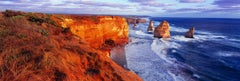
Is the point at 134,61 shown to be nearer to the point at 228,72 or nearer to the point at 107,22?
the point at 228,72

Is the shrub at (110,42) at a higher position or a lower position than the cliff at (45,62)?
lower

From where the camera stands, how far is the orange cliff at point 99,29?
29.0m

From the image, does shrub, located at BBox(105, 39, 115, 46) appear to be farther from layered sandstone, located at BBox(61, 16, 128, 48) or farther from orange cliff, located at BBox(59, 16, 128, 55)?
layered sandstone, located at BBox(61, 16, 128, 48)

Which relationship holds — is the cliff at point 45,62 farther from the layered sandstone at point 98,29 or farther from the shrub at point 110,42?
the shrub at point 110,42

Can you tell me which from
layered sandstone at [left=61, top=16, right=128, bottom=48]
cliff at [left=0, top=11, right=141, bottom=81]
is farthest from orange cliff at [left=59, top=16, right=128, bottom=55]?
cliff at [left=0, top=11, right=141, bottom=81]

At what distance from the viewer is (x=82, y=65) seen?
725 centimetres

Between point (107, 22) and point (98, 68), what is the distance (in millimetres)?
31707

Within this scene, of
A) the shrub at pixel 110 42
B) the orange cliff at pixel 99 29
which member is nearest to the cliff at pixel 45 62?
the orange cliff at pixel 99 29

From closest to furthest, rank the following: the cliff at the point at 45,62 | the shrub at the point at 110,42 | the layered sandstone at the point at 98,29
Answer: the cliff at the point at 45,62 < the layered sandstone at the point at 98,29 < the shrub at the point at 110,42

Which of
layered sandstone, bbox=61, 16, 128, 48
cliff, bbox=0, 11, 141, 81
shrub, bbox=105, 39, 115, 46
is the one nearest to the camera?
cliff, bbox=0, 11, 141, 81

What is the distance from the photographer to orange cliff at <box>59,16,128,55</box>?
28980mm

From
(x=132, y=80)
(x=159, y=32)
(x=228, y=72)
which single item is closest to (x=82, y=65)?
(x=132, y=80)

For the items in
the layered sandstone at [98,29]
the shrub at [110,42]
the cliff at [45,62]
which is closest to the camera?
the cliff at [45,62]

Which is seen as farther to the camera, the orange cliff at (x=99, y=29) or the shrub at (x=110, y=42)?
the shrub at (x=110, y=42)
